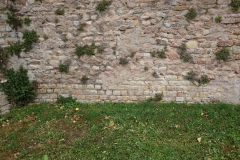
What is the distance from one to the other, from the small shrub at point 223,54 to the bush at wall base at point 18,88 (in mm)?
5137

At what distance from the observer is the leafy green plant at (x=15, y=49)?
530 cm

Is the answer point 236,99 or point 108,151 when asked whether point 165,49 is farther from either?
point 108,151

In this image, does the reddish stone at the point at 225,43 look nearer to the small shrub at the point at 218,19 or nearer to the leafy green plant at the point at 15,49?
the small shrub at the point at 218,19

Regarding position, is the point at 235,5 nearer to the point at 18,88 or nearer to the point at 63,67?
the point at 63,67

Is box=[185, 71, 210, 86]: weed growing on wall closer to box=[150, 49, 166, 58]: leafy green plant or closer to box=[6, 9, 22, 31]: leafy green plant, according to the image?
box=[150, 49, 166, 58]: leafy green plant

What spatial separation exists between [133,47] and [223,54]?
2.31 m

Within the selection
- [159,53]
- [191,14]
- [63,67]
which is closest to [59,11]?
[63,67]

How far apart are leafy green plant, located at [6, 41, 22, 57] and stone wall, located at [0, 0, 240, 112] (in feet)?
0.48

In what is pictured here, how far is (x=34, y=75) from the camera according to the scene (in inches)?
223

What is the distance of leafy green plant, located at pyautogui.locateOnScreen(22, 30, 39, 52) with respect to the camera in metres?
5.35

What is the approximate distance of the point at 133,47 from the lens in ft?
17.4

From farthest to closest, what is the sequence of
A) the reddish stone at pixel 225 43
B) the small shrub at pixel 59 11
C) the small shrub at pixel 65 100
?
the small shrub at pixel 65 100 < the small shrub at pixel 59 11 < the reddish stone at pixel 225 43

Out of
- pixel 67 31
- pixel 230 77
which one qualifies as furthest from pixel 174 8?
pixel 67 31

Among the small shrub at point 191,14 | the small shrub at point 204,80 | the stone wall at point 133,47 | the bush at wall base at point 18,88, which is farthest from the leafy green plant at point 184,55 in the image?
the bush at wall base at point 18,88
